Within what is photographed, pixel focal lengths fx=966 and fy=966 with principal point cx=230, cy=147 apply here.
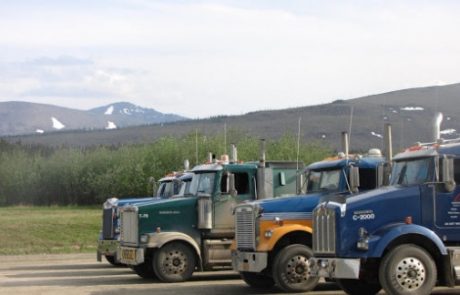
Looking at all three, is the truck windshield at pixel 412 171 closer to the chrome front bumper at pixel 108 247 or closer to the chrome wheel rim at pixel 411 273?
the chrome wheel rim at pixel 411 273

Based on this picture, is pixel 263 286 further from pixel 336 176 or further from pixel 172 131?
pixel 172 131

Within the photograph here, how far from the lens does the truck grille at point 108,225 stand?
23.8 metres

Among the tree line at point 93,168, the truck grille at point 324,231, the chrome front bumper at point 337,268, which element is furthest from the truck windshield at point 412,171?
the tree line at point 93,168

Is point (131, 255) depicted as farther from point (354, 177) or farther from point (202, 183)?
point (354, 177)

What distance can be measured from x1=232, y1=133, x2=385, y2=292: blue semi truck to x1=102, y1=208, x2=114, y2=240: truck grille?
662 centimetres

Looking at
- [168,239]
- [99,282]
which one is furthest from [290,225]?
[99,282]

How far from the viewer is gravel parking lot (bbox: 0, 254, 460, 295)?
18.2 m

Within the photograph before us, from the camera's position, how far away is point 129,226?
2081 cm

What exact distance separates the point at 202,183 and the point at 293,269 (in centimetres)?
422

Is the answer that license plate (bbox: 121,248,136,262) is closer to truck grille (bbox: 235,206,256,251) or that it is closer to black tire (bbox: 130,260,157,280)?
black tire (bbox: 130,260,157,280)

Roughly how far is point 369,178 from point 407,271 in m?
3.41

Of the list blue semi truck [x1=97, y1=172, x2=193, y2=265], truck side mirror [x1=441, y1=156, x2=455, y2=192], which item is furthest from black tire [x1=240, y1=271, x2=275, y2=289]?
truck side mirror [x1=441, y1=156, x2=455, y2=192]

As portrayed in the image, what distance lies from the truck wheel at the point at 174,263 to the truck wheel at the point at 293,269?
3.49m

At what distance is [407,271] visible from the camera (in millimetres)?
14328
